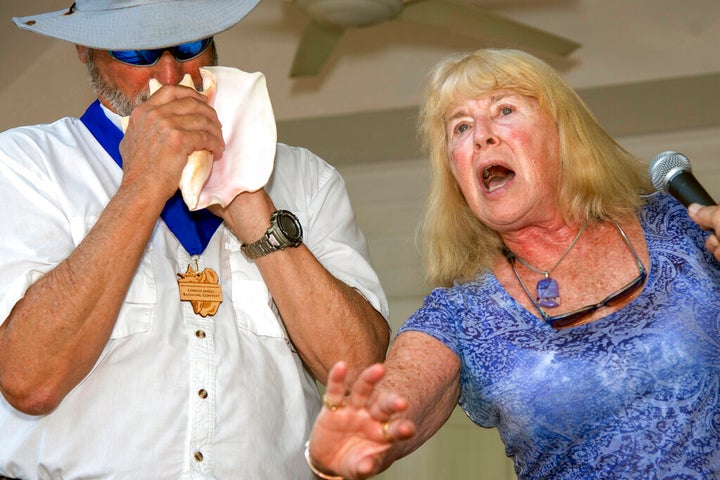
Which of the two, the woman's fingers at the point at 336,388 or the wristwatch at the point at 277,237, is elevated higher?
the woman's fingers at the point at 336,388

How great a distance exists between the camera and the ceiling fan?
15.3 ft

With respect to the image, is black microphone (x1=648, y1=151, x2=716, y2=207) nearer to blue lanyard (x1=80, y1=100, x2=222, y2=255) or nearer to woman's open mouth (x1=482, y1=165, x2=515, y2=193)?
woman's open mouth (x1=482, y1=165, x2=515, y2=193)

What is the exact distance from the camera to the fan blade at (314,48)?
490cm

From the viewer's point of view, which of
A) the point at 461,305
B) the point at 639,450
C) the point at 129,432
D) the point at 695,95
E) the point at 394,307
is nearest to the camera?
the point at 639,450

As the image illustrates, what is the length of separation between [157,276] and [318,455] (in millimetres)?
691

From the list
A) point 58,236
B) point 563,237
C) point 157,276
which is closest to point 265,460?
point 157,276

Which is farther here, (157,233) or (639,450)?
(157,233)

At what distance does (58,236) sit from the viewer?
2.20 metres

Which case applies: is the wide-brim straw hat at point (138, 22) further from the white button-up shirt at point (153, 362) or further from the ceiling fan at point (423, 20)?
the ceiling fan at point (423, 20)

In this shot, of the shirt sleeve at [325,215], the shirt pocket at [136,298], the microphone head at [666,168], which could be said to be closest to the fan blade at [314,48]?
the shirt sleeve at [325,215]

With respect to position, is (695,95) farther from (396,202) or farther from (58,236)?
(58,236)

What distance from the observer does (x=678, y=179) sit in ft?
6.41

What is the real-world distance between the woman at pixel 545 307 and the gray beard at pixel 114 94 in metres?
0.61

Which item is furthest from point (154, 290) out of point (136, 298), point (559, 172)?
point (559, 172)
